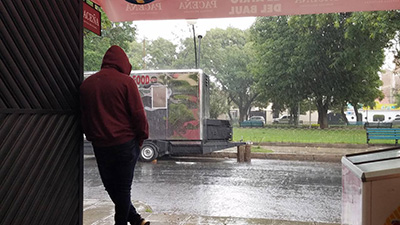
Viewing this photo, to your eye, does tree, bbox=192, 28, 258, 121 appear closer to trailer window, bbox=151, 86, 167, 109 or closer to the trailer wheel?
trailer window, bbox=151, 86, 167, 109

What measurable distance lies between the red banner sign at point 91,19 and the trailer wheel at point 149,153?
8.38 meters

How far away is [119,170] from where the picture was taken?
11.5 feet

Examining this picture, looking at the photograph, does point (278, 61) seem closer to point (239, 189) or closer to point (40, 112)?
point (239, 189)

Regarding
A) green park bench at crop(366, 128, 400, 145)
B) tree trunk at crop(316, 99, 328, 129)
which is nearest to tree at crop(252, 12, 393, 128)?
tree trunk at crop(316, 99, 328, 129)

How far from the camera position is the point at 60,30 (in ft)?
9.88

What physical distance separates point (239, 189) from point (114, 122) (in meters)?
5.35

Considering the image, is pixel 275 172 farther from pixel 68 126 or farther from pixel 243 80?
pixel 243 80

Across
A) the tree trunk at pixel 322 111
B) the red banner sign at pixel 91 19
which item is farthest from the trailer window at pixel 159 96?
the tree trunk at pixel 322 111

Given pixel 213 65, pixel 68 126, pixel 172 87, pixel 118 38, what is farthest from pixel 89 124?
pixel 213 65

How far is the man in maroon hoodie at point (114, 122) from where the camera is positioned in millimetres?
3344

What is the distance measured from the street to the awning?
3207 millimetres

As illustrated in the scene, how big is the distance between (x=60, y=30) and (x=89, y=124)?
2.82 ft

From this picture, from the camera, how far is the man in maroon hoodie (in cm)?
334

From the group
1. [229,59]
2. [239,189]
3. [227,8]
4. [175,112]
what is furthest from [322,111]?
[227,8]
